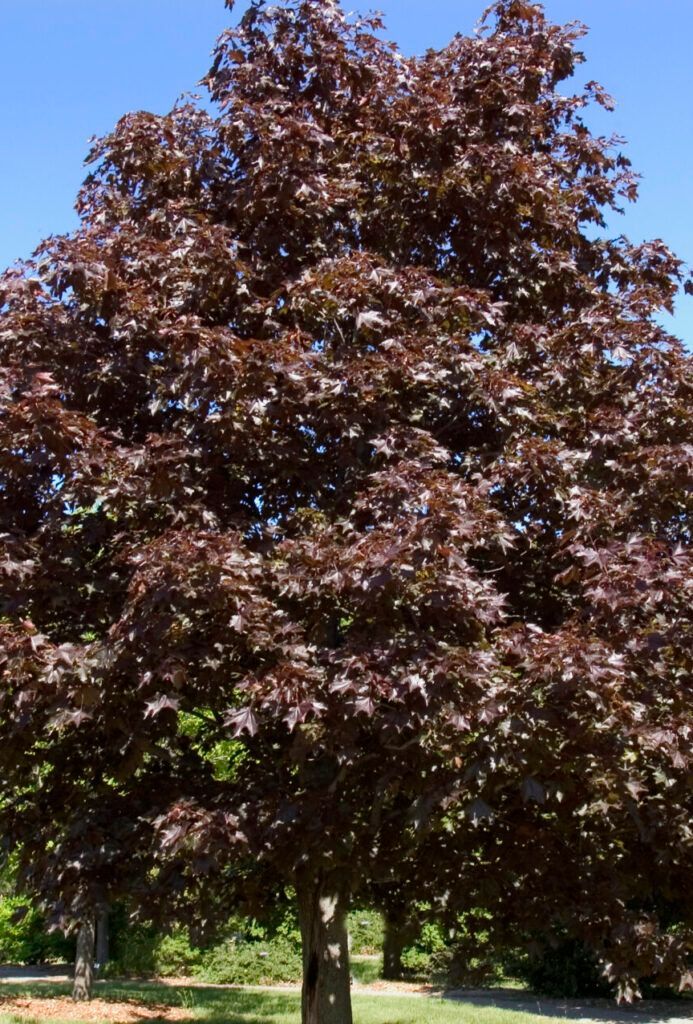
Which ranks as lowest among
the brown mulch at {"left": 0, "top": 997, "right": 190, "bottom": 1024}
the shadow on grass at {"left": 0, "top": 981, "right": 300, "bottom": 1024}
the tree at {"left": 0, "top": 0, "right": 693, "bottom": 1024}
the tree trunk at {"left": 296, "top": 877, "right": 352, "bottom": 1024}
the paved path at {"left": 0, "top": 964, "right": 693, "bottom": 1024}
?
the paved path at {"left": 0, "top": 964, "right": 693, "bottom": 1024}

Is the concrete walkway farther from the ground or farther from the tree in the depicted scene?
the tree

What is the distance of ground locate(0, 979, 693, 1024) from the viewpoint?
1165cm

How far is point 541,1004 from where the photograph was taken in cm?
1553

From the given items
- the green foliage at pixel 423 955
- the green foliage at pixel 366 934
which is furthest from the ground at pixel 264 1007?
the green foliage at pixel 366 934

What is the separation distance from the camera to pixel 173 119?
7109 mm

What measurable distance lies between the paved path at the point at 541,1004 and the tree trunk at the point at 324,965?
8338 mm

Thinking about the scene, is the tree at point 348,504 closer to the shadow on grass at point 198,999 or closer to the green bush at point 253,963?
the shadow on grass at point 198,999

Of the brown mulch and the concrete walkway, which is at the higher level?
the brown mulch

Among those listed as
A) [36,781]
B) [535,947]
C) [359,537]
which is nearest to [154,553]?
[359,537]

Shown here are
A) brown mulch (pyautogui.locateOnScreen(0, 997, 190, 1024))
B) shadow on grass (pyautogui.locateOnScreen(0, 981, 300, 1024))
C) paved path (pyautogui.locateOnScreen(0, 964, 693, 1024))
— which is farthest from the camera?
paved path (pyautogui.locateOnScreen(0, 964, 693, 1024))

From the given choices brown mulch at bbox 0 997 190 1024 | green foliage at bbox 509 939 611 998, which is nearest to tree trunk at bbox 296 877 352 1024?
brown mulch at bbox 0 997 190 1024

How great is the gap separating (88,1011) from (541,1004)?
754cm

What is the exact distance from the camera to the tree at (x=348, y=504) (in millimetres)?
4539

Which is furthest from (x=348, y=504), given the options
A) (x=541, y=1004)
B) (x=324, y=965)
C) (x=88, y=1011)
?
(x=541, y=1004)
